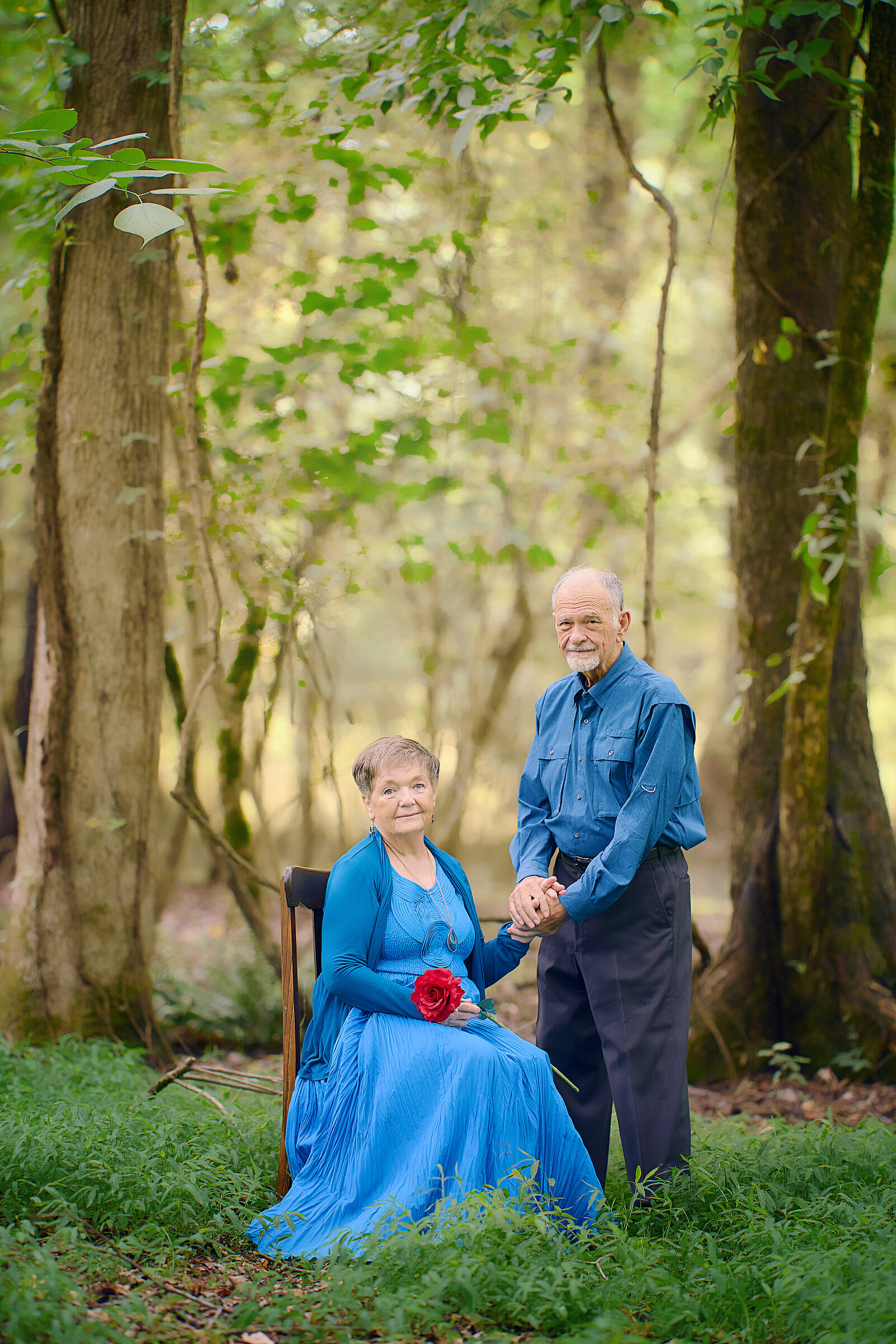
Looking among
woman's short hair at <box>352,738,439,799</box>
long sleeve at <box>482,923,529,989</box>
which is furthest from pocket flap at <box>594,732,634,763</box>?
long sleeve at <box>482,923,529,989</box>

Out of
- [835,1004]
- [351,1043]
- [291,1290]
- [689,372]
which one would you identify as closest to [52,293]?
[351,1043]

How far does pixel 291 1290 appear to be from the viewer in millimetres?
2303

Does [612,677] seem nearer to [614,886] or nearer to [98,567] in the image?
[614,886]

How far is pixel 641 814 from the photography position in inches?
107

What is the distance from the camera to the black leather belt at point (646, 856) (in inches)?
112

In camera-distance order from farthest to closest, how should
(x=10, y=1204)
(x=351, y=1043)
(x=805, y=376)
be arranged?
(x=805, y=376) < (x=351, y=1043) < (x=10, y=1204)

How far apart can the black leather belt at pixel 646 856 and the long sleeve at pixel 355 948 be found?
0.65m

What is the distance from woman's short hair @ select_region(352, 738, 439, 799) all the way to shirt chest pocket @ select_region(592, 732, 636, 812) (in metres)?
0.51

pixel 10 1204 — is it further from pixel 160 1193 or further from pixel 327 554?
pixel 327 554

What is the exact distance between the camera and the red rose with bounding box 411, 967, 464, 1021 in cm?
263

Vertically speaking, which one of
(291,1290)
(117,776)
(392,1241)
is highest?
(117,776)

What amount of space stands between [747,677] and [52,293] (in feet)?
12.0

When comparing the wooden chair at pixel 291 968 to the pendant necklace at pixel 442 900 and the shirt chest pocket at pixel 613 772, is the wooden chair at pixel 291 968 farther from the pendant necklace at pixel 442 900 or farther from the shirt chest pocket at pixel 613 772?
the shirt chest pocket at pixel 613 772

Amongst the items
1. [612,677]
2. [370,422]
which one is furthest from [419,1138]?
[370,422]
